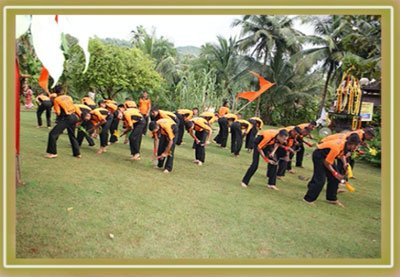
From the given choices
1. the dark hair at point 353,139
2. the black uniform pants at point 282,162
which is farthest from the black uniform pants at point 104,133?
the dark hair at point 353,139

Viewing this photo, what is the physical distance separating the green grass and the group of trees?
1396mm

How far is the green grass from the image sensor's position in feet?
12.0

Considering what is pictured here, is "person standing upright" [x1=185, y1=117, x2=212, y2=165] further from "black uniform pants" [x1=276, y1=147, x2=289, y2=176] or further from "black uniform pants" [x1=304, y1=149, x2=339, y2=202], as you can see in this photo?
"black uniform pants" [x1=304, y1=149, x2=339, y2=202]

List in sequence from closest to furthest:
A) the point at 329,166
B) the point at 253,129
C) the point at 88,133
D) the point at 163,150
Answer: the point at 329,166 < the point at 163,150 < the point at 88,133 < the point at 253,129

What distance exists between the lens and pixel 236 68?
7.36 meters

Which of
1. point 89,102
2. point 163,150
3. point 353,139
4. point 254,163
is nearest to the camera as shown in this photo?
point 353,139

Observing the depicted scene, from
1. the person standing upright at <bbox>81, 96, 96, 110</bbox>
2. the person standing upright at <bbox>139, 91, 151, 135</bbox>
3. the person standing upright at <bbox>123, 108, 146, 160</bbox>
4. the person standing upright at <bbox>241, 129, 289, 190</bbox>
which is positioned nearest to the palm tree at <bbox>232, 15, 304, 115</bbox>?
the person standing upright at <bbox>241, 129, 289, 190</bbox>

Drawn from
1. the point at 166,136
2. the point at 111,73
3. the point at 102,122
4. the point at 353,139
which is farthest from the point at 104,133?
the point at 353,139

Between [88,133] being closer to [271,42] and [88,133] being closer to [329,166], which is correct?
[271,42]

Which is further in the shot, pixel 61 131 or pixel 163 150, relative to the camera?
pixel 163 150

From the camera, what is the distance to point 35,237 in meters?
3.51

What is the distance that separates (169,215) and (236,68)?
148 inches
